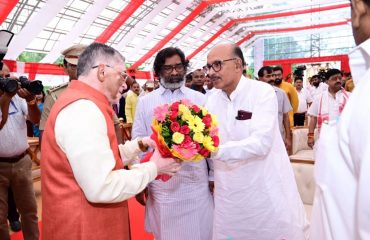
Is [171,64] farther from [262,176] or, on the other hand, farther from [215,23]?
[215,23]

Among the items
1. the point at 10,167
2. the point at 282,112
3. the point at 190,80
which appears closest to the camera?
the point at 10,167

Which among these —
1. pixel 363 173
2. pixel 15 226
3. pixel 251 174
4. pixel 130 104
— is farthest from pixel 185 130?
pixel 130 104

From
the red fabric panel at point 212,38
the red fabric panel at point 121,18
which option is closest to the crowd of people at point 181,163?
the red fabric panel at point 121,18

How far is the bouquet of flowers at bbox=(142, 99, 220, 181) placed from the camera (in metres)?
1.64

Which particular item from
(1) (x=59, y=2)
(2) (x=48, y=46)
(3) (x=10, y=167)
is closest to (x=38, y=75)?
(1) (x=59, y=2)

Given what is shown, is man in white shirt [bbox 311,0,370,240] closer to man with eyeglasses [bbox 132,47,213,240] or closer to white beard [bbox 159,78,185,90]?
man with eyeglasses [bbox 132,47,213,240]

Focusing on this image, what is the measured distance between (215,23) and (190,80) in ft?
55.4

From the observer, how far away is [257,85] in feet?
7.64

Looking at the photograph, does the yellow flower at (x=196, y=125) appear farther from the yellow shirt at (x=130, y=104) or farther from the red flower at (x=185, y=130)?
the yellow shirt at (x=130, y=104)

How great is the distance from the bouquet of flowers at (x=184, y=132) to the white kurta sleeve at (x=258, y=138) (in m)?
0.29

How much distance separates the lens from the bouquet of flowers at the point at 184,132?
5.38 feet

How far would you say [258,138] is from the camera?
209 cm

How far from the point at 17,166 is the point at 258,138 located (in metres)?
2.23

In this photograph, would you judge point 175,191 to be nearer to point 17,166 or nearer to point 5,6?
point 17,166
